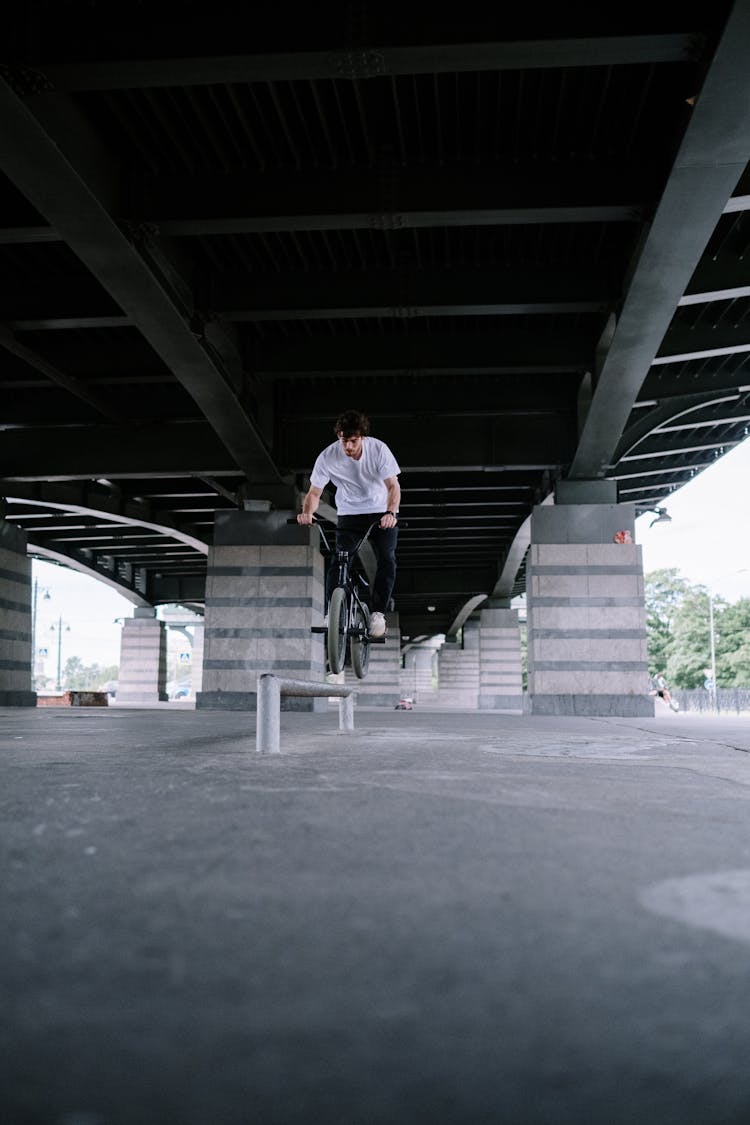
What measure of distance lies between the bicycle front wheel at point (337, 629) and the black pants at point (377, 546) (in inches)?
6.0

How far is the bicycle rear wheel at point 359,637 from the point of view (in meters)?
8.39

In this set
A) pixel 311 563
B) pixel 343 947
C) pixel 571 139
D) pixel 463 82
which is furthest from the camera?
pixel 311 563

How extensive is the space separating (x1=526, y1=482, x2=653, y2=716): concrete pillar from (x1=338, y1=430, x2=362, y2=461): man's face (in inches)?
406

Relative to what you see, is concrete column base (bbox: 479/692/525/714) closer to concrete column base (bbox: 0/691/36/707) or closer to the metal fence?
the metal fence

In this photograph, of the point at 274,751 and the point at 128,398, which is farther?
the point at 128,398

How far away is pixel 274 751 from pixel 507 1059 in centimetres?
426

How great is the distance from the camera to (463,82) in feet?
25.0

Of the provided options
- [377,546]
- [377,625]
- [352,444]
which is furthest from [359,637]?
[352,444]

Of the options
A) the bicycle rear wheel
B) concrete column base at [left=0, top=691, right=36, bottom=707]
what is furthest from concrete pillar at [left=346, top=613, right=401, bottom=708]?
the bicycle rear wheel

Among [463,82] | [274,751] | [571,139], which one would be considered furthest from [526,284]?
[274,751]

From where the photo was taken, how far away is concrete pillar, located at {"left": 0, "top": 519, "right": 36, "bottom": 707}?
21266 mm

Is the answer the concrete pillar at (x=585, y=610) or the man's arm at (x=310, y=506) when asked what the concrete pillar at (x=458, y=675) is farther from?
the man's arm at (x=310, y=506)

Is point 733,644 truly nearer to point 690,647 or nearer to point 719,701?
point 690,647

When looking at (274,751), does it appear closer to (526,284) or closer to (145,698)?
(526,284)
